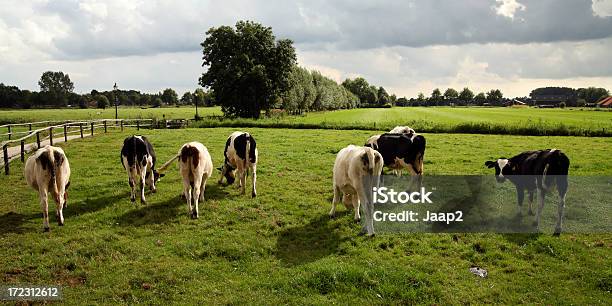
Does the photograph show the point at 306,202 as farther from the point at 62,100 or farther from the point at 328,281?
the point at 62,100

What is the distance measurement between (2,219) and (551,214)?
46.3 ft

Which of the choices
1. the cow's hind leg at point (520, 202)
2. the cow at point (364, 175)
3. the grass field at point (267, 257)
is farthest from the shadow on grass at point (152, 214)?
the cow's hind leg at point (520, 202)

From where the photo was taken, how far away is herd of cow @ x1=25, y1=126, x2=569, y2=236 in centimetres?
973

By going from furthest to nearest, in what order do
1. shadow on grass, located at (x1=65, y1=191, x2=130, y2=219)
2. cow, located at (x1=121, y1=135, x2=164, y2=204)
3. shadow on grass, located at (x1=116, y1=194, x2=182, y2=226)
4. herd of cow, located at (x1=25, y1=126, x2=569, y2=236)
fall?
cow, located at (x1=121, y1=135, x2=164, y2=204), shadow on grass, located at (x1=65, y1=191, x2=130, y2=219), shadow on grass, located at (x1=116, y1=194, x2=182, y2=226), herd of cow, located at (x1=25, y1=126, x2=569, y2=236)

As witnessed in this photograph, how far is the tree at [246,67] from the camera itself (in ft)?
170

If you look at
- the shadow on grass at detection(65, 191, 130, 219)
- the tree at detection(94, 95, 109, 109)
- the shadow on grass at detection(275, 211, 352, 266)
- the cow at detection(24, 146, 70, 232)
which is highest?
the tree at detection(94, 95, 109, 109)

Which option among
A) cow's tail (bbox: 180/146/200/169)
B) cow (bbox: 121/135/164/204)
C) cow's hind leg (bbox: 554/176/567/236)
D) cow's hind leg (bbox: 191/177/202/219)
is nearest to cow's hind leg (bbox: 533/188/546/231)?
cow's hind leg (bbox: 554/176/567/236)

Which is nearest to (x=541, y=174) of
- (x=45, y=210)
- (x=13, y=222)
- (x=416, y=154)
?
(x=416, y=154)

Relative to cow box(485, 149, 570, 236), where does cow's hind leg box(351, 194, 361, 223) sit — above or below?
below

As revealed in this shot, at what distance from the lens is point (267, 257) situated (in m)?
8.68

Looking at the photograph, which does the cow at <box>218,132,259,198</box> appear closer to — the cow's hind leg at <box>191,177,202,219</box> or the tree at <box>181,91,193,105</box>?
the cow's hind leg at <box>191,177,202,219</box>

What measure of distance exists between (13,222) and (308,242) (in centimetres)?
744

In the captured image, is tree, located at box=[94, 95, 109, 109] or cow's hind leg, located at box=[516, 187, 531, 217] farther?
tree, located at box=[94, 95, 109, 109]

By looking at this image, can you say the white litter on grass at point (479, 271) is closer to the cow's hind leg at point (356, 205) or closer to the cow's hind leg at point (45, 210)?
the cow's hind leg at point (356, 205)
